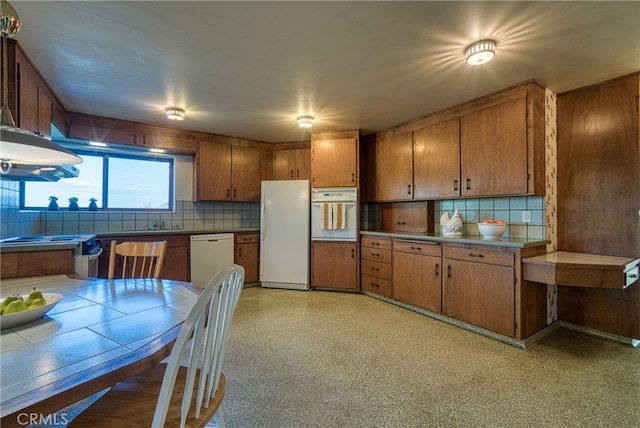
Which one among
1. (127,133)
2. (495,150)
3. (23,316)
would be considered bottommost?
(23,316)

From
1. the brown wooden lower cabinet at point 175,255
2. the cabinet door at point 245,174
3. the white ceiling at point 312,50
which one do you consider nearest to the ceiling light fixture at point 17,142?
the white ceiling at point 312,50

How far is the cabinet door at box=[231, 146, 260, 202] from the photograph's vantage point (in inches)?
172

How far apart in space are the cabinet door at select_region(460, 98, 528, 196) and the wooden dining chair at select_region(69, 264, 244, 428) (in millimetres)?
2600

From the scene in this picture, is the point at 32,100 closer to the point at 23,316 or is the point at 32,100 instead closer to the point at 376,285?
the point at 23,316

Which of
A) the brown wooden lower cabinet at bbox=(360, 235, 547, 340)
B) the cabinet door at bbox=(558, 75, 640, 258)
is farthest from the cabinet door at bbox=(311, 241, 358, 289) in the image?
the cabinet door at bbox=(558, 75, 640, 258)

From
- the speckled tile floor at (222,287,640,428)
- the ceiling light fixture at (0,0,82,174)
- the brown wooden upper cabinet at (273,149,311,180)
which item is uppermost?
the brown wooden upper cabinet at (273,149,311,180)

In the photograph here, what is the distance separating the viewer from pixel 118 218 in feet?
12.6

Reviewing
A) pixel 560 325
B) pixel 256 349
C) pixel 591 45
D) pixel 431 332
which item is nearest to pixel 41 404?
pixel 256 349

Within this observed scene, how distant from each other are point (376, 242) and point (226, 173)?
2.45 metres

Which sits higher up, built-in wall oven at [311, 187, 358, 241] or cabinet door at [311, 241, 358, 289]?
built-in wall oven at [311, 187, 358, 241]

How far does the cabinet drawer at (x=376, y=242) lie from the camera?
354 centimetres

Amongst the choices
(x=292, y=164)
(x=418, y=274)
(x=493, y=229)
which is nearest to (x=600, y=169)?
(x=493, y=229)

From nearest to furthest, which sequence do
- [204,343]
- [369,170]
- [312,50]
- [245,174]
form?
[204,343] < [312,50] < [369,170] < [245,174]

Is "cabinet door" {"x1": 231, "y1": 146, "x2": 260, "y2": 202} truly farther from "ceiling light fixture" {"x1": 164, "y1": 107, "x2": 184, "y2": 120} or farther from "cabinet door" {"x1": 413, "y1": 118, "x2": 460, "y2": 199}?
"cabinet door" {"x1": 413, "y1": 118, "x2": 460, "y2": 199}
